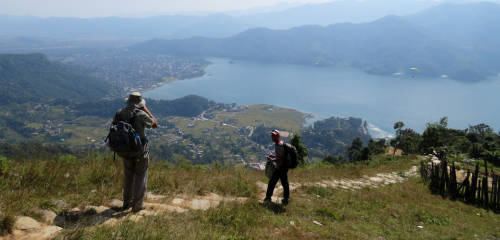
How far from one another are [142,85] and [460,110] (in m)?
160

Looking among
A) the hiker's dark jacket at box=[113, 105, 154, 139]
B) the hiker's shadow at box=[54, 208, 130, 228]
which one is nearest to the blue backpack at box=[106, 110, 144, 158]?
the hiker's dark jacket at box=[113, 105, 154, 139]

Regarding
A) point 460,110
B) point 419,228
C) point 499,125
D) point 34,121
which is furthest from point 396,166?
point 34,121

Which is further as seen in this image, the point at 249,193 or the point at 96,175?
the point at 249,193

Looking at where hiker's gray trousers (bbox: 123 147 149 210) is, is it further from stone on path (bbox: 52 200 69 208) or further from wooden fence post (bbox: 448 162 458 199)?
wooden fence post (bbox: 448 162 458 199)

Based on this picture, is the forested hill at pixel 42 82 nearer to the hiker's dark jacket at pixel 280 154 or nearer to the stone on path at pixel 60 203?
the stone on path at pixel 60 203

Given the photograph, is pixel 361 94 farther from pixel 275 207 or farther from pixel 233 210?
pixel 233 210

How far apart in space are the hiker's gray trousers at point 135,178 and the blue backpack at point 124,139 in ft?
1.01

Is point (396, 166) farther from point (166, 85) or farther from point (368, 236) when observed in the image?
point (166, 85)

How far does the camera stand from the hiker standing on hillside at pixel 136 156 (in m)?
4.09

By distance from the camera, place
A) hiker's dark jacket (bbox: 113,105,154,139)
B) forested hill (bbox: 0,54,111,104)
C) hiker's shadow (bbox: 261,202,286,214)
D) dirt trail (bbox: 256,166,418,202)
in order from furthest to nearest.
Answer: forested hill (bbox: 0,54,111,104) → dirt trail (bbox: 256,166,418,202) → hiker's shadow (bbox: 261,202,286,214) → hiker's dark jacket (bbox: 113,105,154,139)

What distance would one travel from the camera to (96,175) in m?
5.46

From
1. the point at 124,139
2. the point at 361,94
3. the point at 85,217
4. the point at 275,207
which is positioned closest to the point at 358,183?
the point at 275,207

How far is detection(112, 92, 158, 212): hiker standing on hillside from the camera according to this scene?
409 centimetres

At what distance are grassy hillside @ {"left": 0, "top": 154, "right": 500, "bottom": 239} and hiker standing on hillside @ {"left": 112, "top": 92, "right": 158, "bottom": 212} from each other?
20.8 inches
